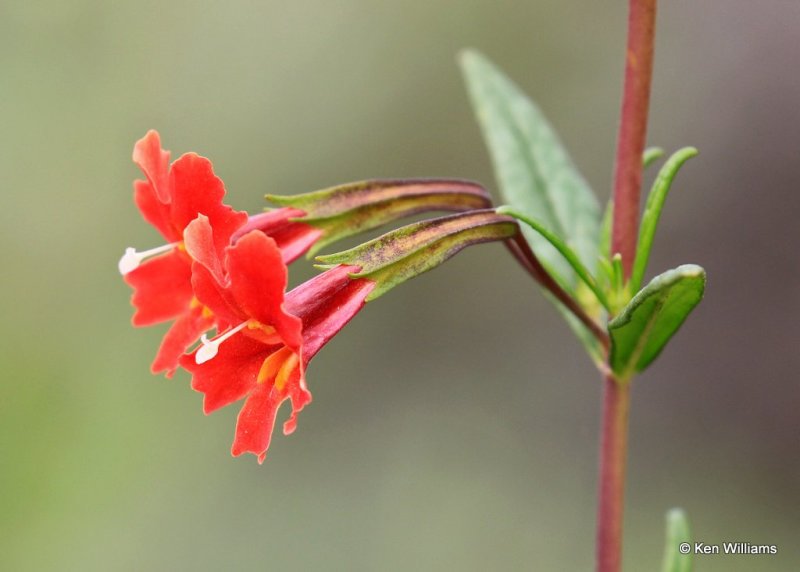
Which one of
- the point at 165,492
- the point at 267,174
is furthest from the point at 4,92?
the point at 165,492

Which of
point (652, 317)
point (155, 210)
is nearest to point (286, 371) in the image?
point (155, 210)

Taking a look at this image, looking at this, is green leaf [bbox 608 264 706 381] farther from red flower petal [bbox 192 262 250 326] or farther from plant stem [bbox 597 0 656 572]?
red flower petal [bbox 192 262 250 326]

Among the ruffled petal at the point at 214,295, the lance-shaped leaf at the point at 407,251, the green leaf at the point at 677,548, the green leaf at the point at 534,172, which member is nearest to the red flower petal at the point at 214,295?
the ruffled petal at the point at 214,295

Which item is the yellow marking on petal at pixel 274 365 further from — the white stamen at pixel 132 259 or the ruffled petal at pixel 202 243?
the white stamen at pixel 132 259

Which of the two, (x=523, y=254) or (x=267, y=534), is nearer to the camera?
(x=523, y=254)

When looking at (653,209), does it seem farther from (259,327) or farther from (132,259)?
(132,259)

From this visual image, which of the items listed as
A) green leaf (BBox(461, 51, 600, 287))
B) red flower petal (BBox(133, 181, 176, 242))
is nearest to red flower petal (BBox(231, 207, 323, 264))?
red flower petal (BBox(133, 181, 176, 242))

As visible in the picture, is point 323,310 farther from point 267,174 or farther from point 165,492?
point 267,174
